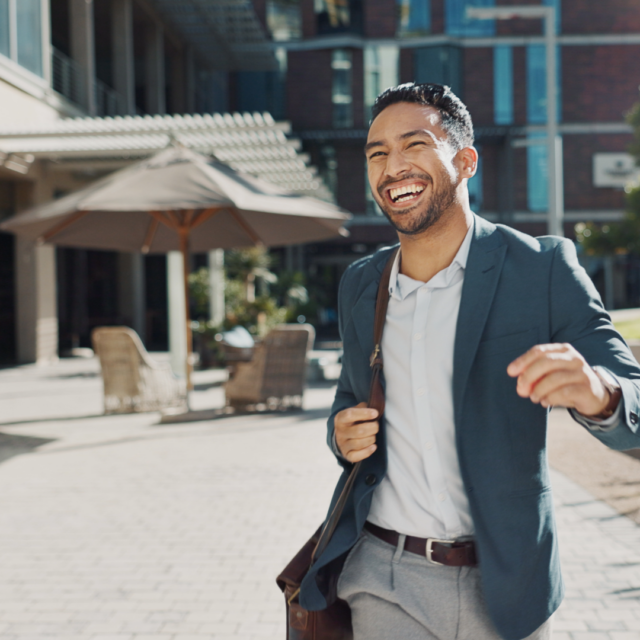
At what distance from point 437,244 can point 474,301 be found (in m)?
0.22

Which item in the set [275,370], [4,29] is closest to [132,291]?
A: [4,29]

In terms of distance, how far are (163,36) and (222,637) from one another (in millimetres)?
22512

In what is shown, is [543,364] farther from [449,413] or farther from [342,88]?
[342,88]

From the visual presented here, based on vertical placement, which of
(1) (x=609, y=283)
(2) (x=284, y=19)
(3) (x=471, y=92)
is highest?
(2) (x=284, y=19)

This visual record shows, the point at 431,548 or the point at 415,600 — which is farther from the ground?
the point at 431,548

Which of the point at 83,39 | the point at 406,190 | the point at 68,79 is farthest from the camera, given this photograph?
the point at 83,39

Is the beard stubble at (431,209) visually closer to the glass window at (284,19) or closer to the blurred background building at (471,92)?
the blurred background building at (471,92)

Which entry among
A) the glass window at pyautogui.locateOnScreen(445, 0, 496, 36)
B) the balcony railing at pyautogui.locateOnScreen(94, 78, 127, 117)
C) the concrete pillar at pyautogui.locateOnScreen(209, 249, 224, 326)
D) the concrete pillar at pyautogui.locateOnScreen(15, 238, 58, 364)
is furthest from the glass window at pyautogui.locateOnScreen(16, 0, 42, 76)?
the glass window at pyautogui.locateOnScreen(445, 0, 496, 36)

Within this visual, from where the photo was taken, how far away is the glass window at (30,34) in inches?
579

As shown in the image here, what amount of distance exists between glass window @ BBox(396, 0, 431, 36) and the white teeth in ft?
102

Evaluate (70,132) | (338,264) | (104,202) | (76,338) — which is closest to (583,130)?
(338,264)

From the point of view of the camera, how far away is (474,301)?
1530mm

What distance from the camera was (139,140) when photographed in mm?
13086

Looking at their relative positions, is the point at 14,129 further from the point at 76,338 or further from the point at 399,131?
the point at 399,131
